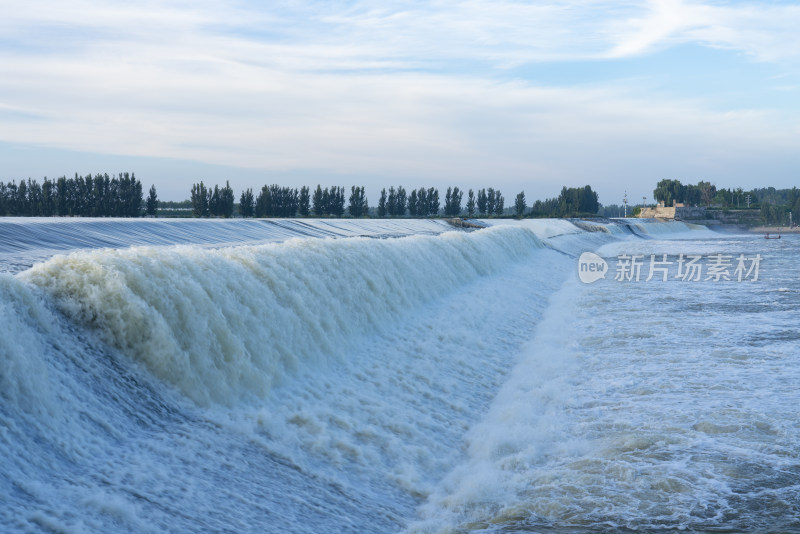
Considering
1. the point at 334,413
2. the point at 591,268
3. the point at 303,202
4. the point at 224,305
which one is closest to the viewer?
the point at 334,413

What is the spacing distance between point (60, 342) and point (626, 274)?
1043 inches

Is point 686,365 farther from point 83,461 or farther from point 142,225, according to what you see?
point 142,225

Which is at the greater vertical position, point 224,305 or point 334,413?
point 224,305

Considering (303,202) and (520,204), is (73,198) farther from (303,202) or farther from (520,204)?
(520,204)

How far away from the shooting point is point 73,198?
147 feet

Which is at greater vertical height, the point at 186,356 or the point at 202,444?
the point at 186,356

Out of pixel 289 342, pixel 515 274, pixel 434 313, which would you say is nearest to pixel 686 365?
pixel 434 313

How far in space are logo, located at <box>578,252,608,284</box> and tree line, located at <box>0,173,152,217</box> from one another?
30.3 meters

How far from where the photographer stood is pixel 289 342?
9203mm

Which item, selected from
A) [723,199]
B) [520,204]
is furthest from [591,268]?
[723,199]

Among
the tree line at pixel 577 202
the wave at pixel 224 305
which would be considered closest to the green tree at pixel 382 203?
the tree line at pixel 577 202

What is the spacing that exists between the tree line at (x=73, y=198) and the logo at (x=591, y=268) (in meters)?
30.3

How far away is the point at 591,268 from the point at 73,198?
33.2m

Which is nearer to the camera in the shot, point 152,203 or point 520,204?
point 152,203
